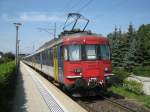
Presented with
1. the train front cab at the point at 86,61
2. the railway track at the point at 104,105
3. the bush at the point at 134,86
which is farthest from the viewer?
the bush at the point at 134,86

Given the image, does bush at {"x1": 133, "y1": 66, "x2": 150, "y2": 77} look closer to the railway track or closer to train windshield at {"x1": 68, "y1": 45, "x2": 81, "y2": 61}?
the railway track

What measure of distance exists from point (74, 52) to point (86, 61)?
723 millimetres

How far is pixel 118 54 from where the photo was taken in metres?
50.3

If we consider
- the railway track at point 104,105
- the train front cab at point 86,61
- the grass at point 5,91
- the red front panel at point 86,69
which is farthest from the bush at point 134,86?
the grass at point 5,91

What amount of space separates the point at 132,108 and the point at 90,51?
3894mm

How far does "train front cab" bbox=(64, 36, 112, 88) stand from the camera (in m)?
15.5

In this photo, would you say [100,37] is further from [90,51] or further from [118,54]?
[118,54]

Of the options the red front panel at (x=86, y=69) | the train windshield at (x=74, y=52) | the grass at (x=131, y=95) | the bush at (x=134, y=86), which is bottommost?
the grass at (x=131, y=95)

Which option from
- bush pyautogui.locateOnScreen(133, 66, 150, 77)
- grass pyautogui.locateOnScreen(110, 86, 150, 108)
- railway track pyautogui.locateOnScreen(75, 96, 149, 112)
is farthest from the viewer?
bush pyautogui.locateOnScreen(133, 66, 150, 77)

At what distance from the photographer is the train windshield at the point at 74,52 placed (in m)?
15.8

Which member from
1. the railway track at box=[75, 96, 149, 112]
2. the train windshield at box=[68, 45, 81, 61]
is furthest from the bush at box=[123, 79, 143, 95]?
the train windshield at box=[68, 45, 81, 61]

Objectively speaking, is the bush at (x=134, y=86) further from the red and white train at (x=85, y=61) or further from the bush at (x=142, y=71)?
the bush at (x=142, y=71)

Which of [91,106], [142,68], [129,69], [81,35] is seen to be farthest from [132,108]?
[142,68]

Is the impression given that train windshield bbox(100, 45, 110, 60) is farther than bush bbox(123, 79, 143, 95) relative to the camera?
No
